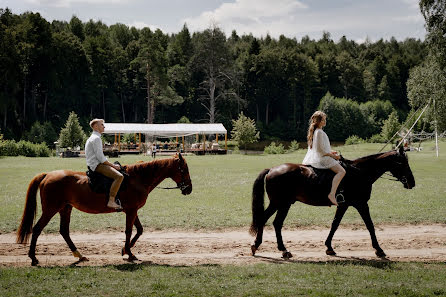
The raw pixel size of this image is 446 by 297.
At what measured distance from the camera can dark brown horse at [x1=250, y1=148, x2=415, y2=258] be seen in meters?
9.27

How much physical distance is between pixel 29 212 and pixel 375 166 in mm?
7389

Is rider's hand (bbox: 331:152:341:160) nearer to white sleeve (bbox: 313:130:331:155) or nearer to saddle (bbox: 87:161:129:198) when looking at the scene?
white sleeve (bbox: 313:130:331:155)

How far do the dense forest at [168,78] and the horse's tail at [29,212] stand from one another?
56054 mm

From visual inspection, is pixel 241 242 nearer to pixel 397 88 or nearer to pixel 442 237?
pixel 442 237

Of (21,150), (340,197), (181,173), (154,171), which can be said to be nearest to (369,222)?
(340,197)

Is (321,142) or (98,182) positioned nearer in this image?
(98,182)

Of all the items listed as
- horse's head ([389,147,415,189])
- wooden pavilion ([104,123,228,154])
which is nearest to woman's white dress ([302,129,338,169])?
horse's head ([389,147,415,189])

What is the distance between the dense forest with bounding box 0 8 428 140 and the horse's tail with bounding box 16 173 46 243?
56054mm

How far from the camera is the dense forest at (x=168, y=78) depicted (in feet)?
219

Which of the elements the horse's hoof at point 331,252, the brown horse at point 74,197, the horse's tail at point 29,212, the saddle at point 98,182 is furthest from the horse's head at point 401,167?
the horse's tail at point 29,212

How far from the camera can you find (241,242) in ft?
35.5

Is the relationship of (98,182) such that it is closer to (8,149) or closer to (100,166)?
(100,166)

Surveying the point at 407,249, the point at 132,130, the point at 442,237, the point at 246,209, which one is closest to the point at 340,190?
the point at 407,249

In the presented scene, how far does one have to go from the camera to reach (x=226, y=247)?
10.3 metres
